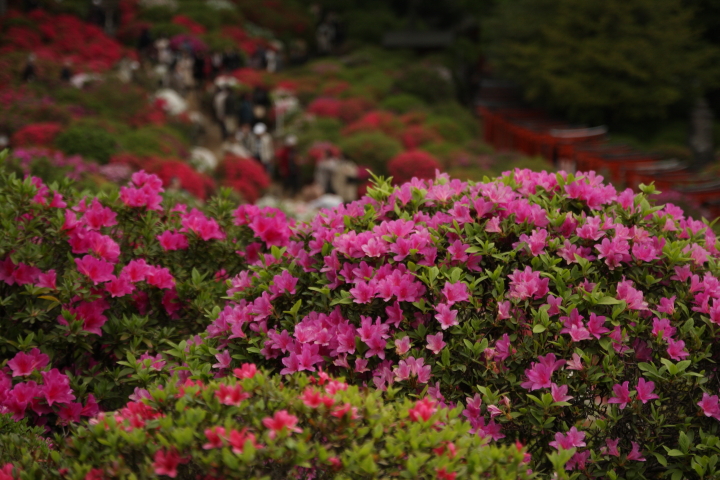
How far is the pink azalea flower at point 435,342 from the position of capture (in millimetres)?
3211

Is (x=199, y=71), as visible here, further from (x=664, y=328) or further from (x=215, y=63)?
(x=664, y=328)

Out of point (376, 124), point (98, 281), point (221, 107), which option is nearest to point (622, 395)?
point (98, 281)

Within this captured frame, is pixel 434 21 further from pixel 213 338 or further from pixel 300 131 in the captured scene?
pixel 213 338

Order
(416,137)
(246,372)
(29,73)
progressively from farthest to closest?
(29,73) < (416,137) < (246,372)

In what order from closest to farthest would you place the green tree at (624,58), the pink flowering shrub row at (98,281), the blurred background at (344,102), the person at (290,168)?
1. the pink flowering shrub row at (98,281)
2. the blurred background at (344,102)
3. the person at (290,168)
4. the green tree at (624,58)

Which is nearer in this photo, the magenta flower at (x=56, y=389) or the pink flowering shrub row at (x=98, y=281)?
the magenta flower at (x=56, y=389)

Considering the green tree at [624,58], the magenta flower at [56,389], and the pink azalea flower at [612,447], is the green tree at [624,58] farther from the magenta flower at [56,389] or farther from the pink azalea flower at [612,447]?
the magenta flower at [56,389]

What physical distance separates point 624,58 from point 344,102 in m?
7.72

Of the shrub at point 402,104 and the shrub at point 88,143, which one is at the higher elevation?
the shrub at point 88,143

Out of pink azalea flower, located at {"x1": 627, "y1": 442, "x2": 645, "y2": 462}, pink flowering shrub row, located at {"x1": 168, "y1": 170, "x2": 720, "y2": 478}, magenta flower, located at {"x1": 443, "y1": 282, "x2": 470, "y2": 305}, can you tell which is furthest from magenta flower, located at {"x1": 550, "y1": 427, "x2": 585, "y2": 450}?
magenta flower, located at {"x1": 443, "y1": 282, "x2": 470, "y2": 305}

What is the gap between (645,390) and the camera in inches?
125

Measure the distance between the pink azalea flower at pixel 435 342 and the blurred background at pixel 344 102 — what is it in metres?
7.14

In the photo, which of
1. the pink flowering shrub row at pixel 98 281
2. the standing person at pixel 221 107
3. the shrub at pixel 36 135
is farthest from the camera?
the standing person at pixel 221 107

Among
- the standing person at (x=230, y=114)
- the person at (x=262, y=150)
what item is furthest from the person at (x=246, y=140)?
the standing person at (x=230, y=114)
